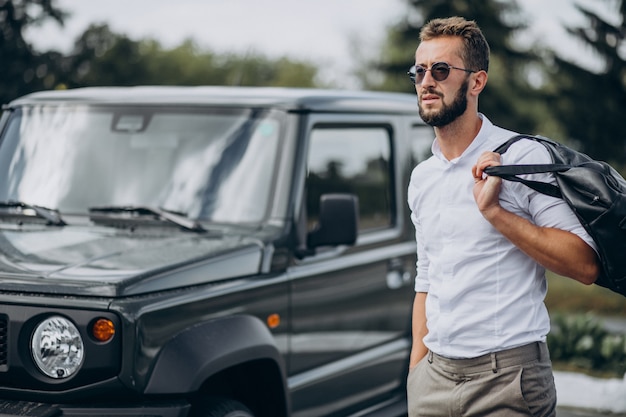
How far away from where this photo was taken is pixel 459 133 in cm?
342

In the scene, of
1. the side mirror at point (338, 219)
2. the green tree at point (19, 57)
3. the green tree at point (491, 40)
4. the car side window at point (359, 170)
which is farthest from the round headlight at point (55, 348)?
the green tree at point (491, 40)

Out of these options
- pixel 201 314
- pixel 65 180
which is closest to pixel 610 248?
pixel 201 314

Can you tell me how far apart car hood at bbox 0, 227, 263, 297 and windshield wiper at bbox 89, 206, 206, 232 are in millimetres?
45

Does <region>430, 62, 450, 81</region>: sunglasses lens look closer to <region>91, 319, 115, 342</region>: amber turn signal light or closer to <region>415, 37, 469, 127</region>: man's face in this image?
<region>415, 37, 469, 127</region>: man's face

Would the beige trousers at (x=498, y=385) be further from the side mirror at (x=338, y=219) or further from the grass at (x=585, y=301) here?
the grass at (x=585, y=301)

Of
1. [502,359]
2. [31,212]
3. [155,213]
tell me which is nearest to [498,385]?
[502,359]

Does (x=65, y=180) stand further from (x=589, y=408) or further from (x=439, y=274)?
(x=589, y=408)

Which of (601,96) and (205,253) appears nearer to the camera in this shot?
(205,253)

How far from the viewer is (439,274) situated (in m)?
3.46

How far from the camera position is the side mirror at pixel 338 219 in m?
4.76

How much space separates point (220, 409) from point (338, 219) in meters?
1.04

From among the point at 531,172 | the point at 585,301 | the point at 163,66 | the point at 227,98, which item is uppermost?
the point at 531,172

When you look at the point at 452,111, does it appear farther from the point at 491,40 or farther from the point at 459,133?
the point at 491,40

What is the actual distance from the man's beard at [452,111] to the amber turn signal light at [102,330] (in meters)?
1.43
